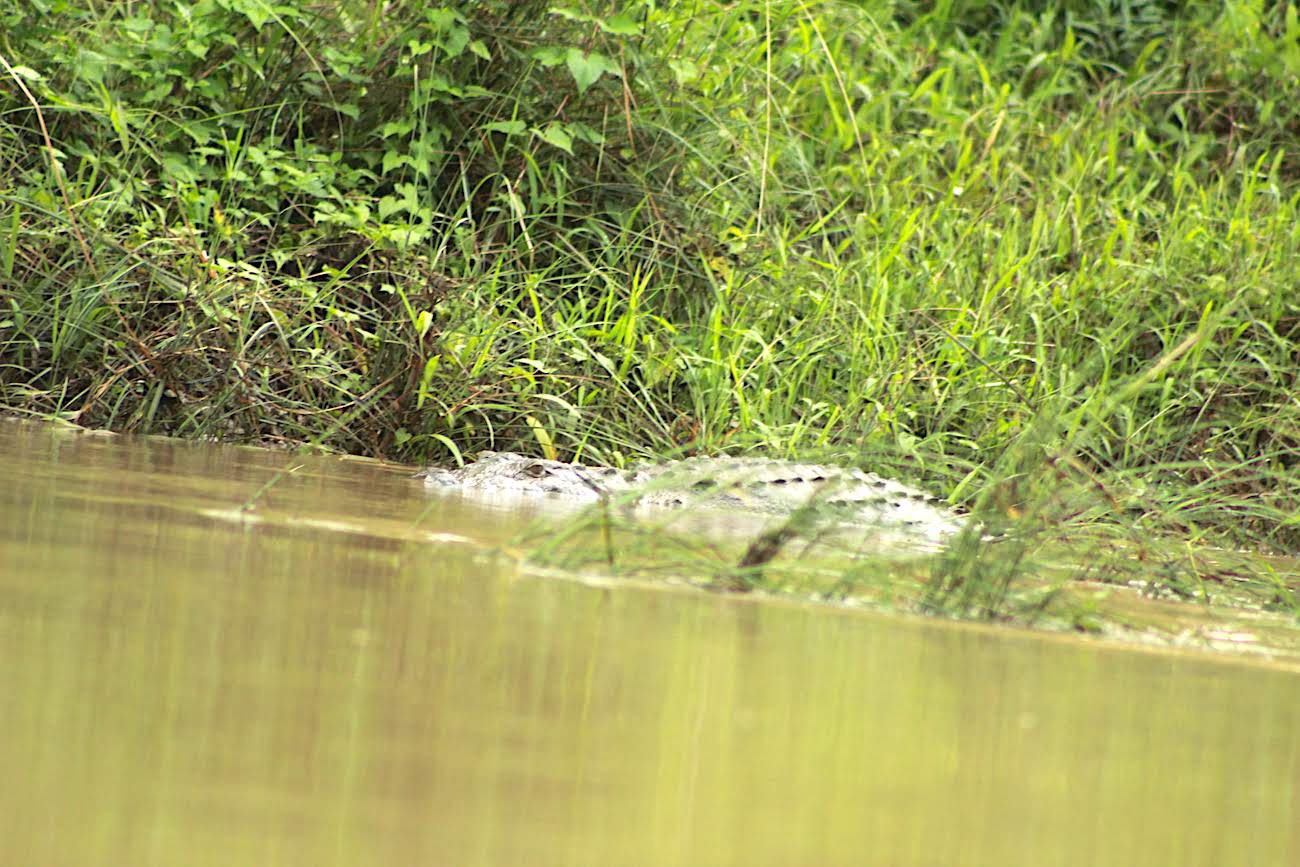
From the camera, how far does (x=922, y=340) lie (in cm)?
547

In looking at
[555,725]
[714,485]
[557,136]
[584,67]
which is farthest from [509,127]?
[555,725]

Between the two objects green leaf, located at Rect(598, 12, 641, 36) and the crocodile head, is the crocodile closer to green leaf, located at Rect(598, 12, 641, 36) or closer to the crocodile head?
the crocodile head

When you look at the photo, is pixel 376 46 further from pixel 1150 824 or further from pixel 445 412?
pixel 1150 824

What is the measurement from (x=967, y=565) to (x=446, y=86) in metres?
3.14

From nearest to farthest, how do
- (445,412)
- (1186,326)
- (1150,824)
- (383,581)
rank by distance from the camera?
1. (1150,824)
2. (383,581)
3. (445,412)
4. (1186,326)

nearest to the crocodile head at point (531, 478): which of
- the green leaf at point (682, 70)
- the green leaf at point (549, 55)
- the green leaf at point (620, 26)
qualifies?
the green leaf at point (549, 55)

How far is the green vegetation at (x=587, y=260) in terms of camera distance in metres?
4.71

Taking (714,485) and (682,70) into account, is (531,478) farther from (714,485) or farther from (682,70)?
(682,70)

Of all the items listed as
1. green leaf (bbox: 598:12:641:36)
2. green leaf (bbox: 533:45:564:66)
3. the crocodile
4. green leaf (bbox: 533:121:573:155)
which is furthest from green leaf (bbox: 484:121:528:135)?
the crocodile

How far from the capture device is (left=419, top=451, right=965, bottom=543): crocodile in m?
3.96

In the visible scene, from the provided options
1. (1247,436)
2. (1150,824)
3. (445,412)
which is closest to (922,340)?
(1247,436)

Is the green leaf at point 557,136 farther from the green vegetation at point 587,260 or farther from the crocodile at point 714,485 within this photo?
the crocodile at point 714,485

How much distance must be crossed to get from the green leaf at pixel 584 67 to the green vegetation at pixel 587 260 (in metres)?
0.02

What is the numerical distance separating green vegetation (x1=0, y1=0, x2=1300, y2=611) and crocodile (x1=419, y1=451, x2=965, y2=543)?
333mm
